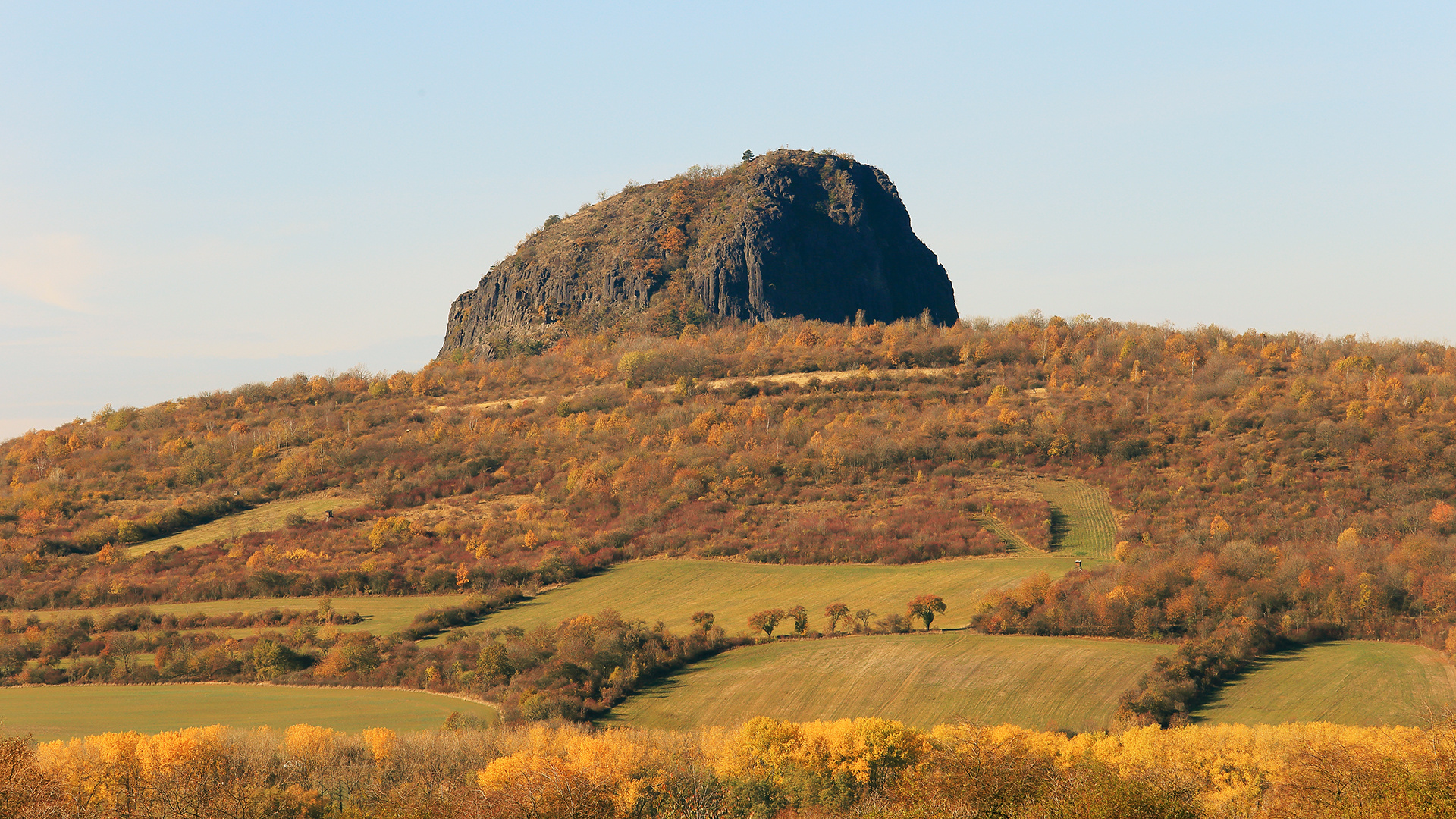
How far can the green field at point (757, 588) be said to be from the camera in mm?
93688

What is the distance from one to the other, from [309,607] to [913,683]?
5980 centimetres

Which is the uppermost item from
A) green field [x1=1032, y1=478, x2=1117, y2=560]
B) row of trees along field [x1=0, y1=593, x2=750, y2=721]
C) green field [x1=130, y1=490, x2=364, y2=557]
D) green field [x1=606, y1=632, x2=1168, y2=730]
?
green field [x1=130, y1=490, x2=364, y2=557]

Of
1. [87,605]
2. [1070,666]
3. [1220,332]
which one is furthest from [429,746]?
[1220,332]

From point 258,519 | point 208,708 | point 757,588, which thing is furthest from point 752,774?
point 258,519

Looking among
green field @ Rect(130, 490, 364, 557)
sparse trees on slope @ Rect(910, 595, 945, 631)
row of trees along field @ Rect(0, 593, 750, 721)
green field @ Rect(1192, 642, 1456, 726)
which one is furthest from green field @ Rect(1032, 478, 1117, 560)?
green field @ Rect(130, 490, 364, 557)

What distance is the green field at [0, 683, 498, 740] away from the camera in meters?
71.1

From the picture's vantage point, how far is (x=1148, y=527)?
11238 centimetres

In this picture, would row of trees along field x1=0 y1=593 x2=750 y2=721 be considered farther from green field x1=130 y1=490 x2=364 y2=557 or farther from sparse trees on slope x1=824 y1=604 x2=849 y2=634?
green field x1=130 y1=490 x2=364 y2=557

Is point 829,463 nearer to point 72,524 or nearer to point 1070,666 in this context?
point 1070,666

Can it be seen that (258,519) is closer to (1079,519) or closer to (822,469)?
(822,469)

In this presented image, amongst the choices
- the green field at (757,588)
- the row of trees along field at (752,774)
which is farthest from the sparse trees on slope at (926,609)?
the row of trees along field at (752,774)

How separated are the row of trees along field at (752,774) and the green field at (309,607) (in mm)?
39568

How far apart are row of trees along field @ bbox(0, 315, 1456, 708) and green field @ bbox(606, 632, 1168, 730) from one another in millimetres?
5735

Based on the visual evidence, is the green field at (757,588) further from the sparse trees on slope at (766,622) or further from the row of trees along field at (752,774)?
the row of trees along field at (752,774)
